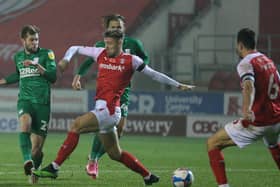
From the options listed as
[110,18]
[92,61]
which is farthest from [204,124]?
[110,18]

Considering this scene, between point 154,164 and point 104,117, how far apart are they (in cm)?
512

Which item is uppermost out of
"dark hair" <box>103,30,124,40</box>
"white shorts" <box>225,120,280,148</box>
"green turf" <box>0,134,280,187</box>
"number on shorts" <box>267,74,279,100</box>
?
"dark hair" <box>103,30,124,40</box>

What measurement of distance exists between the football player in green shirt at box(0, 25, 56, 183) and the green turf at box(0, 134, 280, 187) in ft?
1.95

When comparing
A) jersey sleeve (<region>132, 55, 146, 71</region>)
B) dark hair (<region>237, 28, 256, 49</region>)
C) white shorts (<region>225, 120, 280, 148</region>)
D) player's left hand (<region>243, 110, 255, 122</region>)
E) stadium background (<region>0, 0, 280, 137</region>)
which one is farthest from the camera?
stadium background (<region>0, 0, 280, 137</region>)

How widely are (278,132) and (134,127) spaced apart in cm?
1441

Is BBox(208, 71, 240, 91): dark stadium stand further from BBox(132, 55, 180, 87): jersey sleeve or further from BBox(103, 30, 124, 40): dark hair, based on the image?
BBox(103, 30, 124, 40): dark hair

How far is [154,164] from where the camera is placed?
1555 centimetres

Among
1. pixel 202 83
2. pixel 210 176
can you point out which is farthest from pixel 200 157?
pixel 202 83

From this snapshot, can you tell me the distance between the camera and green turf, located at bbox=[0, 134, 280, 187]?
39.7 feet

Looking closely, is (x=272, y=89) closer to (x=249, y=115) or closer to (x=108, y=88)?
(x=249, y=115)

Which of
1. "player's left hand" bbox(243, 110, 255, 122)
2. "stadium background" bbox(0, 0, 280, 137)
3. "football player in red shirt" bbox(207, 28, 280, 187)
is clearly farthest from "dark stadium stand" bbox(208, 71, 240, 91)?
"player's left hand" bbox(243, 110, 255, 122)

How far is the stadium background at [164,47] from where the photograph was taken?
24812 millimetres

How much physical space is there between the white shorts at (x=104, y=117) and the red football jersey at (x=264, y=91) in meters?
1.64

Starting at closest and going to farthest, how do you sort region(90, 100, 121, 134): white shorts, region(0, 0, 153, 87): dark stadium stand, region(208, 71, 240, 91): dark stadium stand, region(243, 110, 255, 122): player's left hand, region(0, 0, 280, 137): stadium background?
region(243, 110, 255, 122): player's left hand < region(90, 100, 121, 134): white shorts < region(0, 0, 280, 137): stadium background < region(208, 71, 240, 91): dark stadium stand < region(0, 0, 153, 87): dark stadium stand
